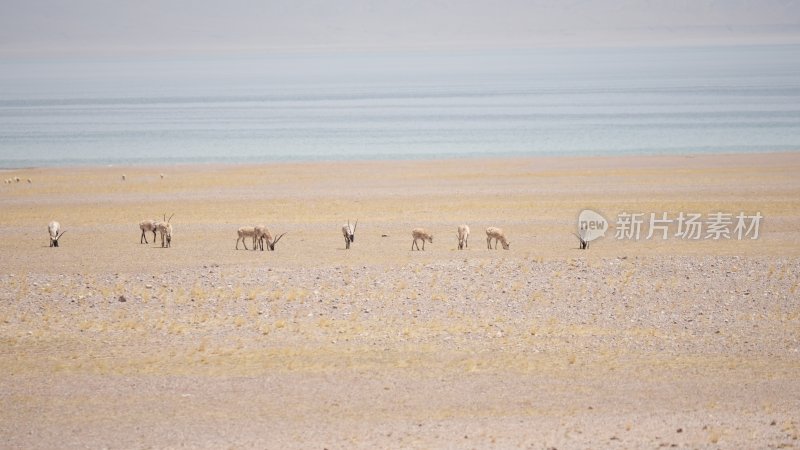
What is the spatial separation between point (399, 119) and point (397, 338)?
75606 mm

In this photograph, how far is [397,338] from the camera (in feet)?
63.3

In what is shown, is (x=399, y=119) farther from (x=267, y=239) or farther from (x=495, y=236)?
(x=267, y=239)

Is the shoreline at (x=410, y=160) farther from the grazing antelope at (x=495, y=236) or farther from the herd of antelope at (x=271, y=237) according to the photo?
the grazing antelope at (x=495, y=236)

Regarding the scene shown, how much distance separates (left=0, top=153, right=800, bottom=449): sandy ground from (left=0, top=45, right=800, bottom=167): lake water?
29.4 metres

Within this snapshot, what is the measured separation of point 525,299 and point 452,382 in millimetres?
5596

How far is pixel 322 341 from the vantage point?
19109 millimetres

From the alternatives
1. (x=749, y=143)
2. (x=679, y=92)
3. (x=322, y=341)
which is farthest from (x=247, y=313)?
(x=679, y=92)

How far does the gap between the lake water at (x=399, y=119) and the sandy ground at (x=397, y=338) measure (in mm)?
29371

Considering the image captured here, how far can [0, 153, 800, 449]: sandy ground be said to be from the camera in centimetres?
1470

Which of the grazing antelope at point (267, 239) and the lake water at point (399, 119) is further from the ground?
the lake water at point (399, 119)

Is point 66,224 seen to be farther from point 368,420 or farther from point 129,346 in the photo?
point 368,420

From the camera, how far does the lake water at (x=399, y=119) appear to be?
6406 cm

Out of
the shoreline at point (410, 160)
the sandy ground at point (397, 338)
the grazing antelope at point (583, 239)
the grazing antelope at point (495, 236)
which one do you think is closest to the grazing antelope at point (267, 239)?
the sandy ground at point (397, 338)

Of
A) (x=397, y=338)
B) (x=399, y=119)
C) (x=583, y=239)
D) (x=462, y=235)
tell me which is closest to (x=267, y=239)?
(x=462, y=235)
